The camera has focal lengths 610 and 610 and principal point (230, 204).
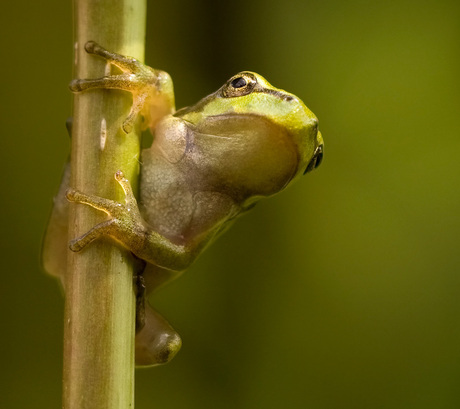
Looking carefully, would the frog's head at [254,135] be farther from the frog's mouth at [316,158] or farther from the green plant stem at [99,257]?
the green plant stem at [99,257]

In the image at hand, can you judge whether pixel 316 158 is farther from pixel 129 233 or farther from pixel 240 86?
pixel 129 233

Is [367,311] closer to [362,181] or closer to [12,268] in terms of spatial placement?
[362,181]

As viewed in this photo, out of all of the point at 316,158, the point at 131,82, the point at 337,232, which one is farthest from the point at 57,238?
the point at 337,232

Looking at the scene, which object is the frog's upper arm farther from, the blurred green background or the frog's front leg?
the blurred green background

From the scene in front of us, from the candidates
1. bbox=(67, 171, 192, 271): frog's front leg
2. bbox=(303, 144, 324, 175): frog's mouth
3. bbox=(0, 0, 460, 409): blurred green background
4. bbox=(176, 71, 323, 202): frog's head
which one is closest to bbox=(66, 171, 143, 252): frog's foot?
bbox=(67, 171, 192, 271): frog's front leg

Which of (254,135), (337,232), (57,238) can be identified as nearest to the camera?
(254,135)

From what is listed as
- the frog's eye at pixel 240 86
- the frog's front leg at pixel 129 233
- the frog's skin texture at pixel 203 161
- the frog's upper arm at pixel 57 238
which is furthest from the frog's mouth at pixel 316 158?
the frog's upper arm at pixel 57 238

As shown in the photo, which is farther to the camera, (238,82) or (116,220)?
(238,82)
